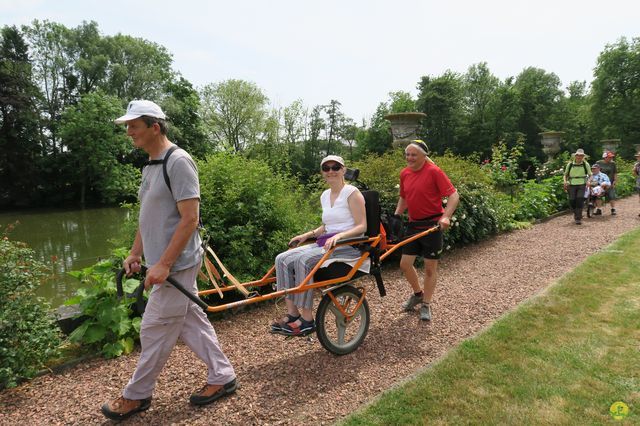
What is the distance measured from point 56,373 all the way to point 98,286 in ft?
2.62

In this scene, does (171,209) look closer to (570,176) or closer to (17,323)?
(17,323)

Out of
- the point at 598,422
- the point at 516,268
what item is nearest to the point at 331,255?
the point at 598,422

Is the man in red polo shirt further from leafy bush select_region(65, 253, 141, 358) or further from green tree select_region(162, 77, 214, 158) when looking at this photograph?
green tree select_region(162, 77, 214, 158)

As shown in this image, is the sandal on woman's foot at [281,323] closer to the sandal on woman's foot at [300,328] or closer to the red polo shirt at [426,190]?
the sandal on woman's foot at [300,328]

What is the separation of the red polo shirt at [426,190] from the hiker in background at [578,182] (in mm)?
7670

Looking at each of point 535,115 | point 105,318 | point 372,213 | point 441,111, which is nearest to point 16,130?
point 105,318

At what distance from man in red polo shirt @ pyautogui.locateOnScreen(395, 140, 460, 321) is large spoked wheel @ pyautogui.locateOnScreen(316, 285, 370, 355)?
92 cm

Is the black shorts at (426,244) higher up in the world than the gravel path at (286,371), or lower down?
higher up

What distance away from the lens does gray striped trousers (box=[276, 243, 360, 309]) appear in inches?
135

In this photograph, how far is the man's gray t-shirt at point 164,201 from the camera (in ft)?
8.61

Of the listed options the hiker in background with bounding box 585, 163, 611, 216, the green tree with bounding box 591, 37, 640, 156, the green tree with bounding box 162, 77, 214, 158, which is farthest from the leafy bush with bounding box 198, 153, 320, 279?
the green tree with bounding box 591, 37, 640, 156

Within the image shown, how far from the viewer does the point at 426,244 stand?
4.52 m

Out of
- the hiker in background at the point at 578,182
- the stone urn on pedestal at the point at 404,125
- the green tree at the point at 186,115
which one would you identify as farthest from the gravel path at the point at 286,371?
the green tree at the point at 186,115

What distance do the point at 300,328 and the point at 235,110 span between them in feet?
141
